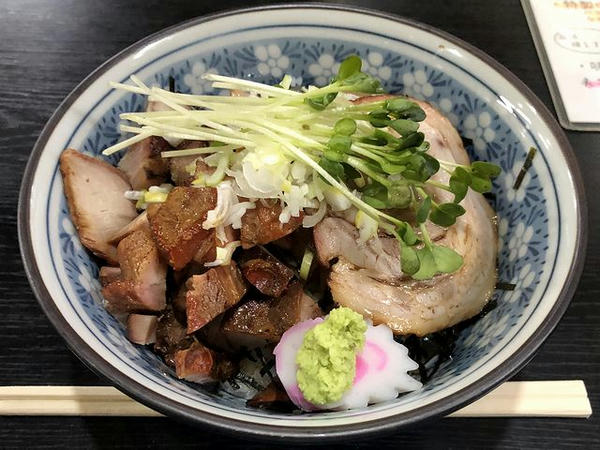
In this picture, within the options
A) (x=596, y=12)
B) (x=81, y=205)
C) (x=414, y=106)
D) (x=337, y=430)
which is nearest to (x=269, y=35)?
(x=414, y=106)

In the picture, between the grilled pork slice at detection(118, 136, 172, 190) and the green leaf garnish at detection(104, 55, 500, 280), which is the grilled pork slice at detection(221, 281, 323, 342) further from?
the grilled pork slice at detection(118, 136, 172, 190)

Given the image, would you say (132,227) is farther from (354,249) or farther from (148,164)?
(354,249)

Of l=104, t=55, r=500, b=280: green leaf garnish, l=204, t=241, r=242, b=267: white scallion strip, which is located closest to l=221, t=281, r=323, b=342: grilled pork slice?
l=204, t=241, r=242, b=267: white scallion strip

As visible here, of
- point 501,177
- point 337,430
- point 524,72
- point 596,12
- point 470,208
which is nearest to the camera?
point 337,430

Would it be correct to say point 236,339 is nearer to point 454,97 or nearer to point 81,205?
point 81,205

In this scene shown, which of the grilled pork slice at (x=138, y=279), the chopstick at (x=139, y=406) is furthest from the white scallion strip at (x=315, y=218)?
the chopstick at (x=139, y=406)

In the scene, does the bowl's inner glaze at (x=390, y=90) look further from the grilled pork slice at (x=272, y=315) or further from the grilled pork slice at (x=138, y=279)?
the grilled pork slice at (x=272, y=315)
